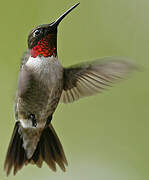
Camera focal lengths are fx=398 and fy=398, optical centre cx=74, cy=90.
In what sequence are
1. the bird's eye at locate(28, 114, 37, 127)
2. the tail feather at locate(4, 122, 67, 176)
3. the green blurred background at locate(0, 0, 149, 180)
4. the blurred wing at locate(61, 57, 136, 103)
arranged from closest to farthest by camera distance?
the blurred wing at locate(61, 57, 136, 103)
the bird's eye at locate(28, 114, 37, 127)
the tail feather at locate(4, 122, 67, 176)
the green blurred background at locate(0, 0, 149, 180)

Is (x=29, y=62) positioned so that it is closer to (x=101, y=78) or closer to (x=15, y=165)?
(x=101, y=78)

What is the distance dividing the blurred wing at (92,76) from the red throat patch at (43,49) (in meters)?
0.14

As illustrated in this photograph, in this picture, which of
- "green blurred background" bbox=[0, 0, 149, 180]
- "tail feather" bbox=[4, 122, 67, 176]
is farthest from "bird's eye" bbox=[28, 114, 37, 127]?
"green blurred background" bbox=[0, 0, 149, 180]

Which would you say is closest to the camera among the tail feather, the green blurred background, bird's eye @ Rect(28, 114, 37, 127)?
bird's eye @ Rect(28, 114, 37, 127)

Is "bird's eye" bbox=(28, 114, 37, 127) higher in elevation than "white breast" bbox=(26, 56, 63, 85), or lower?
lower

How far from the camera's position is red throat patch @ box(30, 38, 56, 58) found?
6.32 feet

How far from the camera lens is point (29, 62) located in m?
1.96

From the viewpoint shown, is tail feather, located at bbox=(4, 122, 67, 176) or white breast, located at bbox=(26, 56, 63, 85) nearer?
white breast, located at bbox=(26, 56, 63, 85)

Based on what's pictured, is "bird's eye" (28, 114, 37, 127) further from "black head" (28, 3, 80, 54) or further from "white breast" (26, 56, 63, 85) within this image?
"black head" (28, 3, 80, 54)

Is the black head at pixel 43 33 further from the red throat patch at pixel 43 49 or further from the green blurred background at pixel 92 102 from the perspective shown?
the green blurred background at pixel 92 102

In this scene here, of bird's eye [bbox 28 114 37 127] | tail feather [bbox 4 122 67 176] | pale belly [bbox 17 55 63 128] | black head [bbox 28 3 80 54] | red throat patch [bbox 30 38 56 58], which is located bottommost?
tail feather [bbox 4 122 67 176]

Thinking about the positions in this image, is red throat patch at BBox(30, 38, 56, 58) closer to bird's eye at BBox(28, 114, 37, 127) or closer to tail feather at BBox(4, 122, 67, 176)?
bird's eye at BBox(28, 114, 37, 127)

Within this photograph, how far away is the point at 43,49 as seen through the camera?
1.94 m

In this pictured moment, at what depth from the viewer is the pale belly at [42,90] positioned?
1.91 meters
